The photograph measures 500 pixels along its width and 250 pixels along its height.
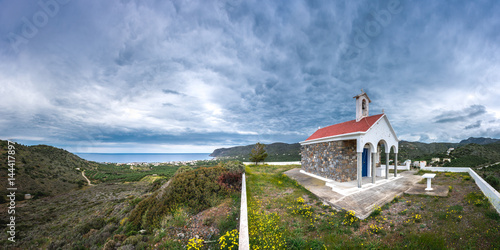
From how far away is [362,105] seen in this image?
12547 mm

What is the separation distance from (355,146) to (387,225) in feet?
23.0

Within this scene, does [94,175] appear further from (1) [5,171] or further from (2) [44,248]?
(2) [44,248]

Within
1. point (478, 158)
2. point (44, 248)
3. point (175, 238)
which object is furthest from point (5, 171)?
point (478, 158)

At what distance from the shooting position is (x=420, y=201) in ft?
23.3

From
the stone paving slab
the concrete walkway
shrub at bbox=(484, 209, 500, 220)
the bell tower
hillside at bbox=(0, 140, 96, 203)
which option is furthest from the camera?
hillside at bbox=(0, 140, 96, 203)

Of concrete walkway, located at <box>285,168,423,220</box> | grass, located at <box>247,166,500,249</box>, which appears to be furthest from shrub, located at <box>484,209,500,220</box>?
concrete walkway, located at <box>285,168,423,220</box>

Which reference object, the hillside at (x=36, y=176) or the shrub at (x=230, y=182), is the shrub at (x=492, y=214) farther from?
the hillside at (x=36, y=176)

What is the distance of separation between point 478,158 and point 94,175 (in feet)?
209

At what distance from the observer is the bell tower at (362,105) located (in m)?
12.4

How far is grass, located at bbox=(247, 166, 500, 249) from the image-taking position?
4195 mm

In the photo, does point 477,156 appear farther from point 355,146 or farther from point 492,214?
point 492,214

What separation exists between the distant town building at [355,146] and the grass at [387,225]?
3.29 m

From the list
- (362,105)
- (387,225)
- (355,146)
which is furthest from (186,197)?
(362,105)

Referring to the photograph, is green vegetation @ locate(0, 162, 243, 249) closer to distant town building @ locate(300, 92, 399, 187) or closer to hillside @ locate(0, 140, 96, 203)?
hillside @ locate(0, 140, 96, 203)
